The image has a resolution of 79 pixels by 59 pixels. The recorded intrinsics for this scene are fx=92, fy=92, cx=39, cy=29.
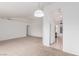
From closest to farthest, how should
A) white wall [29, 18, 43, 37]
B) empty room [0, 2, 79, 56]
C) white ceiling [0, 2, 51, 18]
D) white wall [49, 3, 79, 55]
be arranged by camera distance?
white wall [49, 3, 79, 55] → empty room [0, 2, 79, 56] → white ceiling [0, 2, 51, 18] → white wall [29, 18, 43, 37]

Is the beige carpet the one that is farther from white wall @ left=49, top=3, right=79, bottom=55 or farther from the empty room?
white wall @ left=49, top=3, right=79, bottom=55

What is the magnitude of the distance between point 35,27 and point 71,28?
839 cm

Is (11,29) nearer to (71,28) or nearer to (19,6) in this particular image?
(19,6)

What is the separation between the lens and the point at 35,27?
12656 millimetres

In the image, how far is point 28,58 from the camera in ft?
3.12

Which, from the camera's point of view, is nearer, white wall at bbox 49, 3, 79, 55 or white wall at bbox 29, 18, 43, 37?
white wall at bbox 49, 3, 79, 55

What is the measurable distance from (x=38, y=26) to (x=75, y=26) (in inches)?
318

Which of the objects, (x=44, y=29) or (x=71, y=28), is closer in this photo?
(x=71, y=28)

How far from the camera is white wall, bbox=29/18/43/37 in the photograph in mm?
12011

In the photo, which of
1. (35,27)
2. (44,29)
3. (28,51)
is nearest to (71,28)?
(44,29)

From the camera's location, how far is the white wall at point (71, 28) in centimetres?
436

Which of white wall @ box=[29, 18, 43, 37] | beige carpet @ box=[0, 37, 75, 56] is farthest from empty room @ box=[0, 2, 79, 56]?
white wall @ box=[29, 18, 43, 37]

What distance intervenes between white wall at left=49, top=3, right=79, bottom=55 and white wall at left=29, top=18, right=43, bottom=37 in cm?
712

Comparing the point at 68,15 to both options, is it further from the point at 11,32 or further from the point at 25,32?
the point at 25,32
